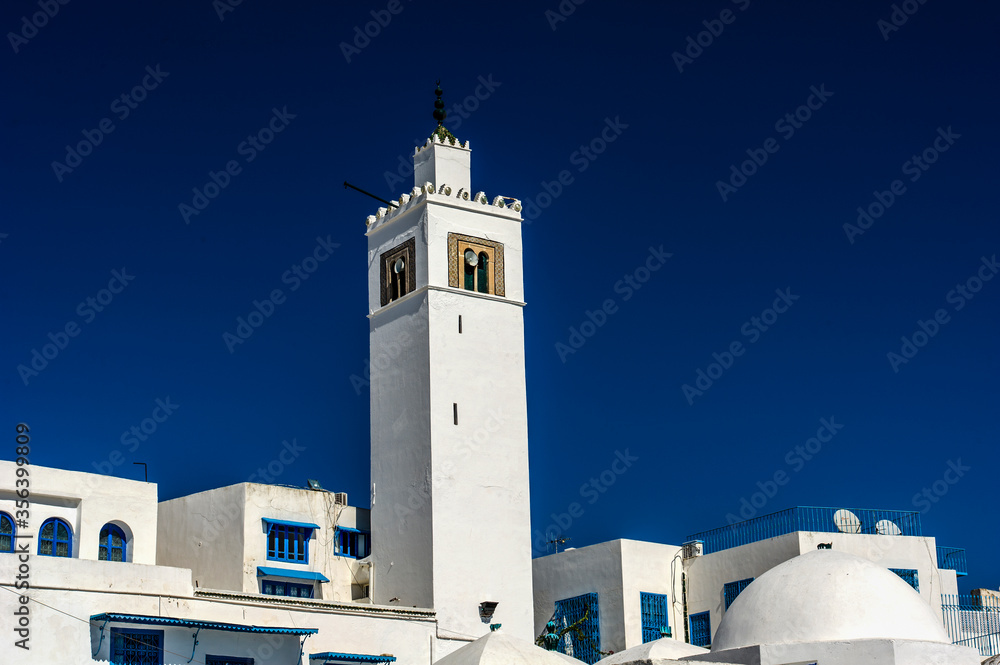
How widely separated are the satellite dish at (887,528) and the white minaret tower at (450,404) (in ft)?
25.1

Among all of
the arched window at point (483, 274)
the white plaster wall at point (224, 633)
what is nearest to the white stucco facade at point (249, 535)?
the white plaster wall at point (224, 633)

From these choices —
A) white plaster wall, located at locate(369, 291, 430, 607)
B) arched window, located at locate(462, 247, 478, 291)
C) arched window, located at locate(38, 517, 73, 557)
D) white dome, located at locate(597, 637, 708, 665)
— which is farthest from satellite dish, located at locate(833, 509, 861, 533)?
arched window, located at locate(38, 517, 73, 557)

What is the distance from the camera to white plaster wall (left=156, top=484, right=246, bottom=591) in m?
28.9

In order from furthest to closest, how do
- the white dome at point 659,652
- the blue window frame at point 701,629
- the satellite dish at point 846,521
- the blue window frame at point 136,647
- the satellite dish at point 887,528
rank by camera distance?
1. the blue window frame at point 701,629
2. the satellite dish at point 887,528
3. the satellite dish at point 846,521
4. the white dome at point 659,652
5. the blue window frame at point 136,647

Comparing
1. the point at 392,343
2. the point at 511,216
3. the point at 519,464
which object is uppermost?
the point at 511,216

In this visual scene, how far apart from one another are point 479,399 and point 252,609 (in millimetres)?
7429

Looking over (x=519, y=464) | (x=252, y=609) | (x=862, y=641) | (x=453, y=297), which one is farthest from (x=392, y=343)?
(x=862, y=641)

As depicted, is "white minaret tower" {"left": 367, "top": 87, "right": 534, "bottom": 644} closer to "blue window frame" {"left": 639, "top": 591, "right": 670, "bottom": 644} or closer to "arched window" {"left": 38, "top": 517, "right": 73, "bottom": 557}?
"blue window frame" {"left": 639, "top": 591, "right": 670, "bottom": 644}

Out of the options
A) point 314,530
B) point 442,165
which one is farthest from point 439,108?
point 314,530

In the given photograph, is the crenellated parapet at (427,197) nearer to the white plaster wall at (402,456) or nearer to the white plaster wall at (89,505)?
the white plaster wall at (402,456)

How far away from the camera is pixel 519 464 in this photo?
3089 centimetres

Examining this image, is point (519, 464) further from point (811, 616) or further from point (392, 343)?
point (811, 616)

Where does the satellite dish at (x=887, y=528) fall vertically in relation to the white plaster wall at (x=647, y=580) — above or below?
above

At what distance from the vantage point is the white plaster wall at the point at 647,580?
31172mm
